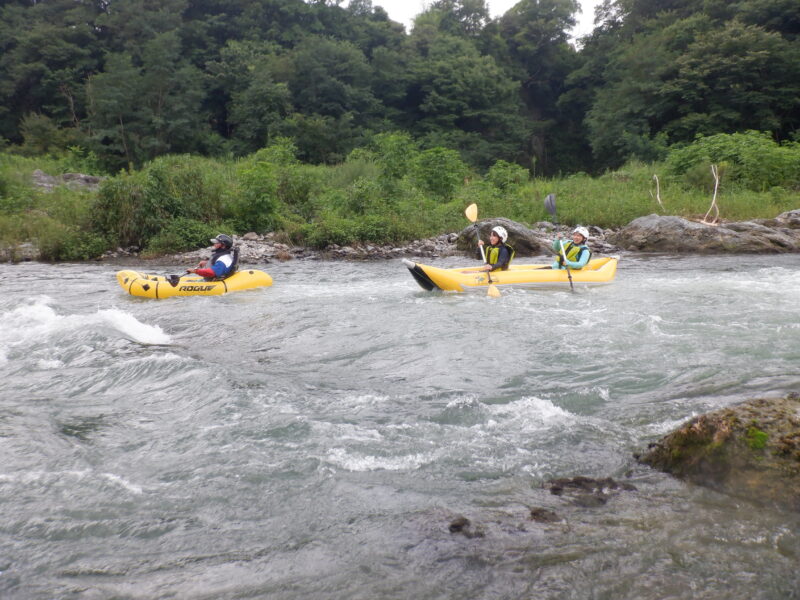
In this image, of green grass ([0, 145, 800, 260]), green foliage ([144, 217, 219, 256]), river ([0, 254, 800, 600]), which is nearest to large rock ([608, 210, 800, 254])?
green grass ([0, 145, 800, 260])

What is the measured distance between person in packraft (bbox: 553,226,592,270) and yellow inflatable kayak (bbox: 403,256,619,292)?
0.11m

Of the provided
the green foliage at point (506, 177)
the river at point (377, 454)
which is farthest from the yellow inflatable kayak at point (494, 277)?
the green foliage at point (506, 177)

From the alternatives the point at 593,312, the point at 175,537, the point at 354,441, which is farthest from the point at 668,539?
the point at 593,312

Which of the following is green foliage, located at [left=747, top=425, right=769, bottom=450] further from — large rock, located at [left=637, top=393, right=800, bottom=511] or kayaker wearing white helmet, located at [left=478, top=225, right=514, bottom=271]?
kayaker wearing white helmet, located at [left=478, top=225, right=514, bottom=271]

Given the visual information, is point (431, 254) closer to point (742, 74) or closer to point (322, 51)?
point (742, 74)

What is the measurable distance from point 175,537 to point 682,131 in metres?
26.1

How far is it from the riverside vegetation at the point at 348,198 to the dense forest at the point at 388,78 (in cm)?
645

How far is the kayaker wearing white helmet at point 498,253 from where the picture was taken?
29.0ft

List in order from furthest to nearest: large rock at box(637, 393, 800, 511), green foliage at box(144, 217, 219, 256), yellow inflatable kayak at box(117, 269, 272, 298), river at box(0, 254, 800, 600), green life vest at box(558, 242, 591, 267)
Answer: green foliage at box(144, 217, 219, 256) < green life vest at box(558, 242, 591, 267) < yellow inflatable kayak at box(117, 269, 272, 298) < large rock at box(637, 393, 800, 511) < river at box(0, 254, 800, 600)

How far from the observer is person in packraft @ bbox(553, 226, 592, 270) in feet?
29.6

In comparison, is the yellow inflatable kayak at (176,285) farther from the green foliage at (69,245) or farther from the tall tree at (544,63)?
the tall tree at (544,63)

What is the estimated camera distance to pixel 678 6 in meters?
30.4

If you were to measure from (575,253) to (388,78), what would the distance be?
975 inches

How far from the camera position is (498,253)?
9.00m
